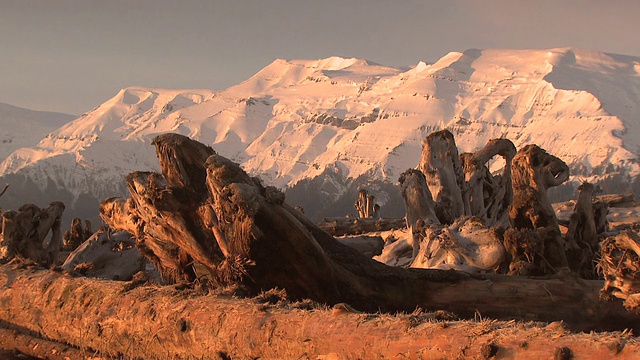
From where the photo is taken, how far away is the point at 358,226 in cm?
4031

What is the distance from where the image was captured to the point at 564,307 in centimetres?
1499

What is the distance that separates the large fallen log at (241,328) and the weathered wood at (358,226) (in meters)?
22.1

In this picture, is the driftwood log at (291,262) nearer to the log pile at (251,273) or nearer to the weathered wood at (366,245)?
the log pile at (251,273)

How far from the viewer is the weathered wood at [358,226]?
38.6 m

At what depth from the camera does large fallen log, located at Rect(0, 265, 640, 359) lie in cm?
910

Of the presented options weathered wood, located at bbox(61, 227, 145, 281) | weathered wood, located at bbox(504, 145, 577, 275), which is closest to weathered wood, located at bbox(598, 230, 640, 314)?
weathered wood, located at bbox(504, 145, 577, 275)

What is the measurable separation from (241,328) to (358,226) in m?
28.5

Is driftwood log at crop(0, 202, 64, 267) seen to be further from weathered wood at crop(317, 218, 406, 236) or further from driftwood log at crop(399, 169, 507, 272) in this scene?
weathered wood at crop(317, 218, 406, 236)

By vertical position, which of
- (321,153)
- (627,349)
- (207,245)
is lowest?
(321,153)

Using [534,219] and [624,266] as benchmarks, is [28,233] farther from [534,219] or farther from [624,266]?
[624,266]

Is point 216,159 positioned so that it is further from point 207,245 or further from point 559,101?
point 559,101

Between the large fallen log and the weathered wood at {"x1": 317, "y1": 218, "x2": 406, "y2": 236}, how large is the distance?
2214 cm

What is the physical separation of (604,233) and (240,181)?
14604 millimetres

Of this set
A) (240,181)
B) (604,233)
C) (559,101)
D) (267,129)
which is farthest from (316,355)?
(267,129)
